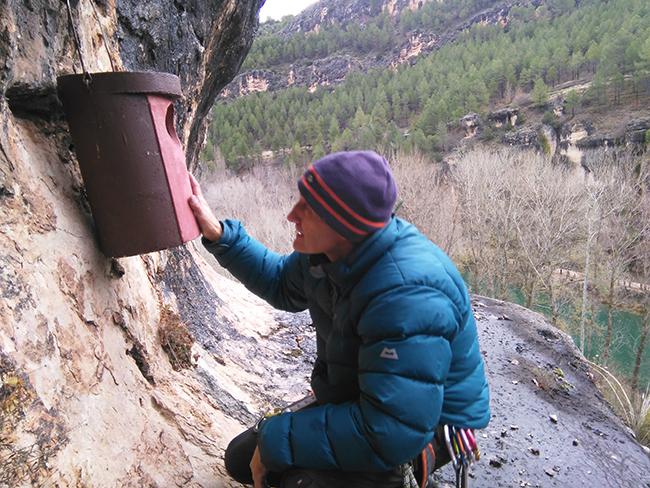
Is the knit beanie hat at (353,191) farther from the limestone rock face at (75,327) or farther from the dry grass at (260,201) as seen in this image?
the dry grass at (260,201)

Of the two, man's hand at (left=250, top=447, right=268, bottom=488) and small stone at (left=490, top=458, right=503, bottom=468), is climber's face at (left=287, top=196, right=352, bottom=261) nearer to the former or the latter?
man's hand at (left=250, top=447, right=268, bottom=488)

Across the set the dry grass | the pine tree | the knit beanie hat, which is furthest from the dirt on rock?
the pine tree

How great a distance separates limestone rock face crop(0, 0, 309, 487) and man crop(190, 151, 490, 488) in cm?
70

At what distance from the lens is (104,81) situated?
6.41ft

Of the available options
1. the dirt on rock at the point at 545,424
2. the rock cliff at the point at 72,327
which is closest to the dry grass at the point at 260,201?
the dirt on rock at the point at 545,424

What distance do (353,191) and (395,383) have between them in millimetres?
620

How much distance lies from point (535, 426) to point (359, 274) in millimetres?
4574

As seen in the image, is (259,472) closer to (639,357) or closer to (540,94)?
(639,357)

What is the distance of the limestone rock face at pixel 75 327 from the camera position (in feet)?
5.85

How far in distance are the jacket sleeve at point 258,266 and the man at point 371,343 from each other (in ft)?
1.36

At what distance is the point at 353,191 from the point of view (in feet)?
5.14

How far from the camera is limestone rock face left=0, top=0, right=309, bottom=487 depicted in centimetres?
178

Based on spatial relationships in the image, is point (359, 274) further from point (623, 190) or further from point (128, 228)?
point (623, 190)

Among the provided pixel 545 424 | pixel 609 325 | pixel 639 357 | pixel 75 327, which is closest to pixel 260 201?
pixel 609 325
